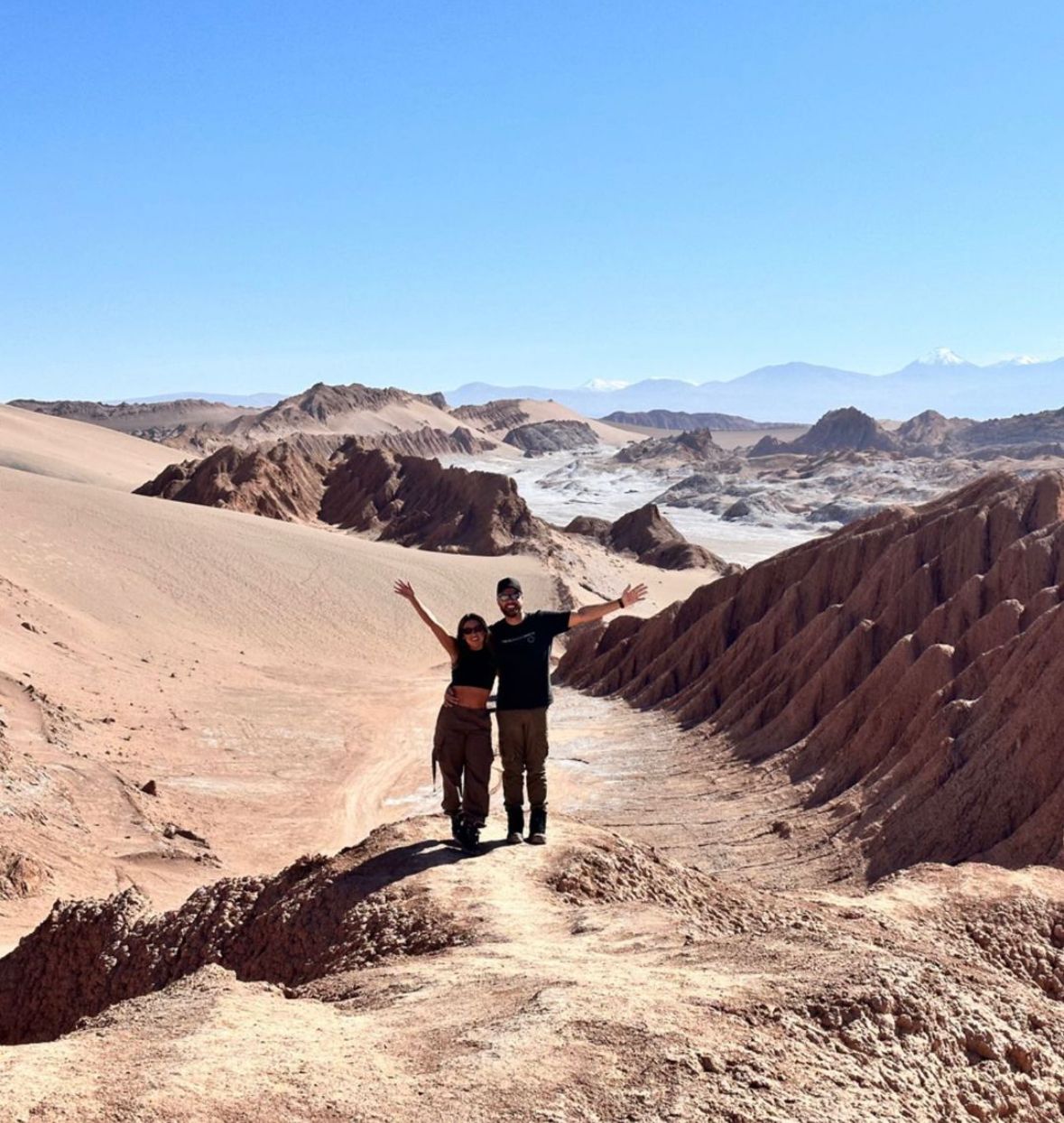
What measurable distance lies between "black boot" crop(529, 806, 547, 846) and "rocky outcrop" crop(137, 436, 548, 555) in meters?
42.2

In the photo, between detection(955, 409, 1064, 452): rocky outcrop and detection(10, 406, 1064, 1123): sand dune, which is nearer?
detection(10, 406, 1064, 1123): sand dune

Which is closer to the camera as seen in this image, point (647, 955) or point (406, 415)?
point (647, 955)

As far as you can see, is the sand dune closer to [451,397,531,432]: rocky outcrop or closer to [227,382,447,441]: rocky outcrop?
[227,382,447,441]: rocky outcrop

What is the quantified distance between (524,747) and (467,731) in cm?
41

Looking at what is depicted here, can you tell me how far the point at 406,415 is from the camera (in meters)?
153

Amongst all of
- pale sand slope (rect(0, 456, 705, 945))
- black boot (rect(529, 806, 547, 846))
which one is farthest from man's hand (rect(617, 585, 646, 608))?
pale sand slope (rect(0, 456, 705, 945))

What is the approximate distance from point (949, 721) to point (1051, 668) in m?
1.78

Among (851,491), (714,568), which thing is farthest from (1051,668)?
(851,491)

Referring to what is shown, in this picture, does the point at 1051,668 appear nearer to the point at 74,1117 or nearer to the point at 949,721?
the point at 949,721

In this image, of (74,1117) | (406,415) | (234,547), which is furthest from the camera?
(406,415)

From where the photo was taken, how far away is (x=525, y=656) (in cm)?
805

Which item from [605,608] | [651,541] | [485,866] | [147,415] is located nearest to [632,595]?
[605,608]

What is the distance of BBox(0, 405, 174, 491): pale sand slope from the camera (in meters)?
68.4

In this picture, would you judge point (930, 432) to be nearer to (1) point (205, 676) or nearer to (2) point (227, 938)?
(1) point (205, 676)
